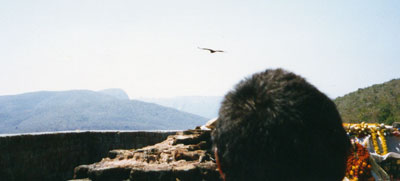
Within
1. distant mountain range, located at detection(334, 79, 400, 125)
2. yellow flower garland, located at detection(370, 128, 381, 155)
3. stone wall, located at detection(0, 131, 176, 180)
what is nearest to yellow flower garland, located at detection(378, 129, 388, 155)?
yellow flower garland, located at detection(370, 128, 381, 155)

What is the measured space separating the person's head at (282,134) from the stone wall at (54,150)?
4.50m

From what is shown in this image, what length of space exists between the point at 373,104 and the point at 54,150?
51.9m

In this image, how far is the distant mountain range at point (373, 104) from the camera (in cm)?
4122

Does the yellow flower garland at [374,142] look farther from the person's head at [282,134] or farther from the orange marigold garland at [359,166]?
the person's head at [282,134]

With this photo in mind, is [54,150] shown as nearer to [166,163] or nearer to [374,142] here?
[166,163]

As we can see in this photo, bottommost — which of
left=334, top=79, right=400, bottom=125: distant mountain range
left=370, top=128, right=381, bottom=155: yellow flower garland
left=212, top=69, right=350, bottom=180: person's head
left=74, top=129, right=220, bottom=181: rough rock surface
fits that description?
left=334, top=79, right=400, bottom=125: distant mountain range

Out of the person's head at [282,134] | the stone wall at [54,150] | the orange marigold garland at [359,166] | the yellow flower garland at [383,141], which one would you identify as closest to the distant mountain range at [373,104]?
the yellow flower garland at [383,141]

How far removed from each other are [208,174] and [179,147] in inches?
44.3

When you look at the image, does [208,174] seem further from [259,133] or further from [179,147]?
[259,133]

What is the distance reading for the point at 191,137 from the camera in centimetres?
481

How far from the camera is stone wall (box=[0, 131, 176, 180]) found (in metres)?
4.71

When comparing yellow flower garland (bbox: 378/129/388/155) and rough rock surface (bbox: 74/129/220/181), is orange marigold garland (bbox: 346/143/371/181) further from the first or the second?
rough rock surface (bbox: 74/129/220/181)

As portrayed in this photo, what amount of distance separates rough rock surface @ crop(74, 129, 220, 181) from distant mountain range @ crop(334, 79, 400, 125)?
35.8m

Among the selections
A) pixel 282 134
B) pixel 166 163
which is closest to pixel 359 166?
pixel 166 163
